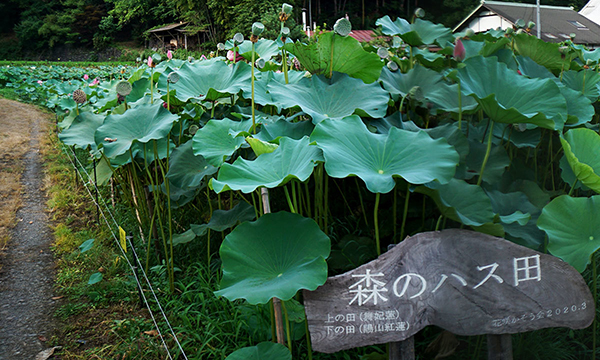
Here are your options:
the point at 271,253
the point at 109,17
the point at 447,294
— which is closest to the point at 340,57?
the point at 271,253

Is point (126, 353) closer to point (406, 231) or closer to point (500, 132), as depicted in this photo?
point (406, 231)

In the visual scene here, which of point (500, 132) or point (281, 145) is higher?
point (281, 145)

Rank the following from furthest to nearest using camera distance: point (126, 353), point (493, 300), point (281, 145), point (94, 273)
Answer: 1. point (94, 273)
2. point (126, 353)
3. point (281, 145)
4. point (493, 300)

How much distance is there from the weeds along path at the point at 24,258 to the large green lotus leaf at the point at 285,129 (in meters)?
1.10

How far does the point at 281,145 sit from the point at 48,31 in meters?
34.8

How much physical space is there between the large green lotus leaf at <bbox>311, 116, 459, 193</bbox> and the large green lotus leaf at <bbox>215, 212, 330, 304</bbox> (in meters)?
0.16

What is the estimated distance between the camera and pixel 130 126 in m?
1.62

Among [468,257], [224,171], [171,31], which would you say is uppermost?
[224,171]

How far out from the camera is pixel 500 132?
1.49m

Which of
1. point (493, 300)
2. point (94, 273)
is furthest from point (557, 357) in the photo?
point (94, 273)

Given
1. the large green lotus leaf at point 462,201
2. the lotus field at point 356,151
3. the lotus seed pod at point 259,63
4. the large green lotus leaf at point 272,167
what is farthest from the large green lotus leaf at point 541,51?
the large green lotus leaf at point 272,167

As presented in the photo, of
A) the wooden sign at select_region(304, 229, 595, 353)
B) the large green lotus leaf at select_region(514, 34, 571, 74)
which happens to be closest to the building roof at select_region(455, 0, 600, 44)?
the large green lotus leaf at select_region(514, 34, 571, 74)

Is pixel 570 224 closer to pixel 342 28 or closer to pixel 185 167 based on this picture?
pixel 342 28

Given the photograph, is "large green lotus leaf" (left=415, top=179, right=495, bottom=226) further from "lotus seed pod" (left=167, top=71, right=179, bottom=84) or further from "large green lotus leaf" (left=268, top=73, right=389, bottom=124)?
"lotus seed pod" (left=167, top=71, right=179, bottom=84)
